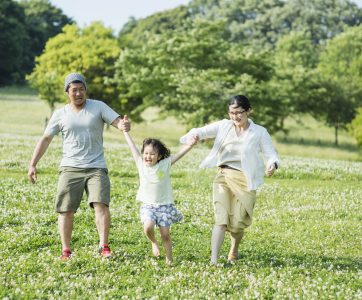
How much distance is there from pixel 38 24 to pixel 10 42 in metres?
17.8

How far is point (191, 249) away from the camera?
10867mm

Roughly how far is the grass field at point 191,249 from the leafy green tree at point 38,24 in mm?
87682

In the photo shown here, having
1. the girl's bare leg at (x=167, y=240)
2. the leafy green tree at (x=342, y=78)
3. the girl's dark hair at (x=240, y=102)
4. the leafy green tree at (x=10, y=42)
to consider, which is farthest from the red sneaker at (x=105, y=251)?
the leafy green tree at (x=10, y=42)

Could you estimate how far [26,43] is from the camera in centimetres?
10519

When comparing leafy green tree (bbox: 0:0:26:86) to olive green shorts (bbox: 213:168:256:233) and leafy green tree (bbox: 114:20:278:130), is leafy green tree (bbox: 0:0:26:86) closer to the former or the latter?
leafy green tree (bbox: 114:20:278:130)

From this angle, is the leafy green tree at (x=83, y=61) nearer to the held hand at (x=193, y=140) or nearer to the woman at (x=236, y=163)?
the woman at (x=236, y=163)

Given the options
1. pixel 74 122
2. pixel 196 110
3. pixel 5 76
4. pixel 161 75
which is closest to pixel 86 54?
pixel 161 75

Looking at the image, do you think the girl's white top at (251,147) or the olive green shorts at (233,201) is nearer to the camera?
the girl's white top at (251,147)

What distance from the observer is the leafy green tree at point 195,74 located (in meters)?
51.6

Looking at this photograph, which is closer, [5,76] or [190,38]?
[190,38]

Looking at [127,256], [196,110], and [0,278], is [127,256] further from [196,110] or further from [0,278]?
[196,110]

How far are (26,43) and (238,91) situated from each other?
66.6 metres

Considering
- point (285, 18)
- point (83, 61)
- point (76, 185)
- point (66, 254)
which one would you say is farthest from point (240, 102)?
point (285, 18)

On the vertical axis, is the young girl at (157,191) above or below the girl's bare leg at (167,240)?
above
